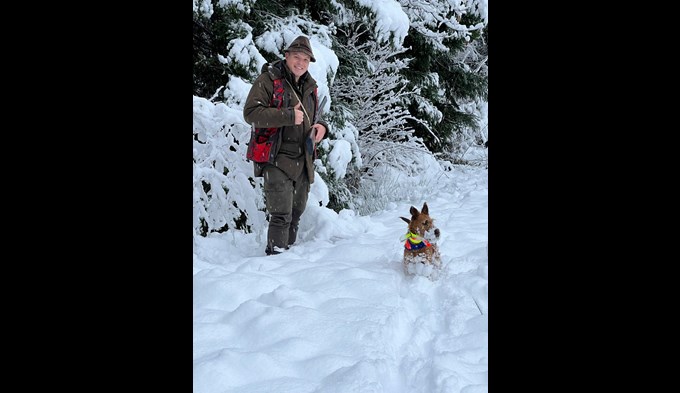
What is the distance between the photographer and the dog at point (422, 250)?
375 centimetres

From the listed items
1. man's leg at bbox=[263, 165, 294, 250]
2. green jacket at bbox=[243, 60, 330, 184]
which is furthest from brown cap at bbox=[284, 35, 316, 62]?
man's leg at bbox=[263, 165, 294, 250]

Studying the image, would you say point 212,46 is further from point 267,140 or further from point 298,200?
point 298,200

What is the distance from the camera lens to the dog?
3.75m

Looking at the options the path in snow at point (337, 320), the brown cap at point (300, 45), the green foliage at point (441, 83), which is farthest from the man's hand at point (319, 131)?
the green foliage at point (441, 83)

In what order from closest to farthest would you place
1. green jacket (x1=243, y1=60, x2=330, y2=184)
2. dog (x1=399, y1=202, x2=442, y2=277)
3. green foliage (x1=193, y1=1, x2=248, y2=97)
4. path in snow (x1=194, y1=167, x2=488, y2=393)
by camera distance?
path in snow (x1=194, y1=167, x2=488, y2=393) → dog (x1=399, y1=202, x2=442, y2=277) → green jacket (x1=243, y1=60, x2=330, y2=184) → green foliage (x1=193, y1=1, x2=248, y2=97)

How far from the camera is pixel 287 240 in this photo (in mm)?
4699

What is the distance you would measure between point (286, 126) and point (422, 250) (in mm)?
1645

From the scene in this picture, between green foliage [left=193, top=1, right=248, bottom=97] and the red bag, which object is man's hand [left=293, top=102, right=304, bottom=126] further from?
green foliage [left=193, top=1, right=248, bottom=97]

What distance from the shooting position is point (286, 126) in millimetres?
4422

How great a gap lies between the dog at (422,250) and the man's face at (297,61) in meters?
1.61

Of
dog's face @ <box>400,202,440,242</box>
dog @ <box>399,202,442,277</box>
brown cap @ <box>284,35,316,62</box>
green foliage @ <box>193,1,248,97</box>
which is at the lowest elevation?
dog @ <box>399,202,442,277</box>
